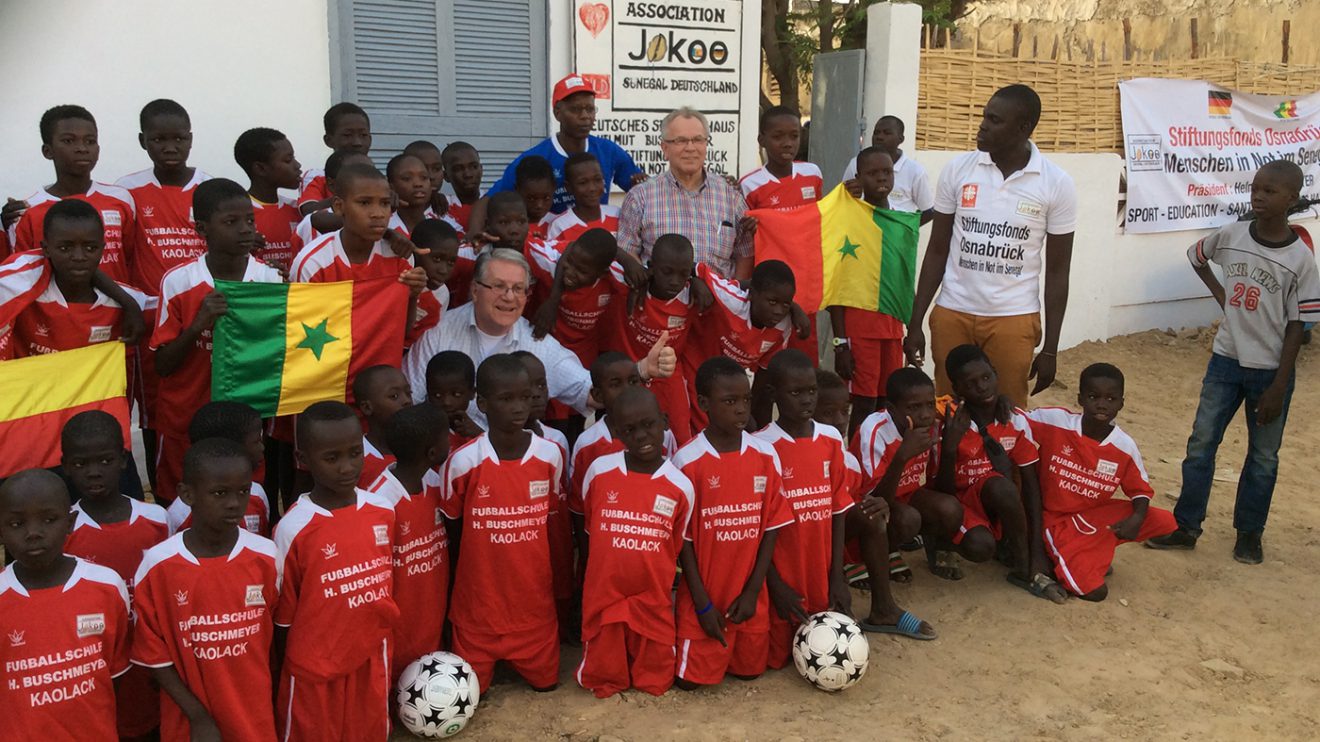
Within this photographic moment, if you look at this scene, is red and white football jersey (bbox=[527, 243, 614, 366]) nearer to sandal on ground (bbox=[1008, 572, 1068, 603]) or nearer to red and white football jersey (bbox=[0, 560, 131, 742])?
red and white football jersey (bbox=[0, 560, 131, 742])

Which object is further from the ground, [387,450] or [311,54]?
[311,54]

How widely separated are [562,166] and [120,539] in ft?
10.0

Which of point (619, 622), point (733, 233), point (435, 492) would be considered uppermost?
point (733, 233)

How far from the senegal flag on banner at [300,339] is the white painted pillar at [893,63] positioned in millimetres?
5104

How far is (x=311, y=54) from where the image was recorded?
20.7ft

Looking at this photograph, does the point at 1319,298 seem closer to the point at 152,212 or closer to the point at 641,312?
the point at 641,312

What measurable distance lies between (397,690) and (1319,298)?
15.0ft

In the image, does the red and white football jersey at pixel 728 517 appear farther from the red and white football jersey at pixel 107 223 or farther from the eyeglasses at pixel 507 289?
the red and white football jersey at pixel 107 223

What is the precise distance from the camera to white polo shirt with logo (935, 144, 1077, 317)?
199 inches

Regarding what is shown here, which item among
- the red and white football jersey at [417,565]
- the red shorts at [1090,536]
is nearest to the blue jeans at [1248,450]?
the red shorts at [1090,536]

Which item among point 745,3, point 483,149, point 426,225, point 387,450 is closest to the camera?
point 387,450

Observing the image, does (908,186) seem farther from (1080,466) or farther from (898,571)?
(898,571)

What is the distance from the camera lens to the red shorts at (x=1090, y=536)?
16.3 ft

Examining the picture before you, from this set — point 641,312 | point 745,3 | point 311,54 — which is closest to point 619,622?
point 641,312
